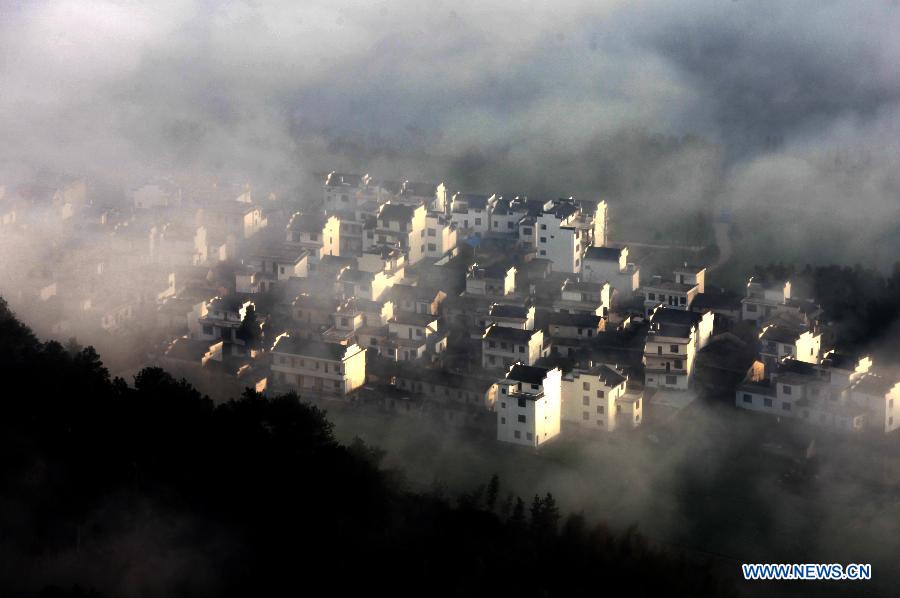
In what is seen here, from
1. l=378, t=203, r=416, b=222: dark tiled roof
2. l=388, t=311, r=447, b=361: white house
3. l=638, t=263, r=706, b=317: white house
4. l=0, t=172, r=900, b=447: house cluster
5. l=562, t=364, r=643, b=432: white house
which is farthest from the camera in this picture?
l=378, t=203, r=416, b=222: dark tiled roof

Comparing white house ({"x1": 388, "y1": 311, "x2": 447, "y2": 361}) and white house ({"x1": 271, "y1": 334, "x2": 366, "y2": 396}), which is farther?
white house ({"x1": 388, "y1": 311, "x2": 447, "y2": 361})

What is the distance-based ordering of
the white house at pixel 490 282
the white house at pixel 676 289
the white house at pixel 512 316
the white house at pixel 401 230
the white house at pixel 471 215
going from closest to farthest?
the white house at pixel 512 316 < the white house at pixel 676 289 < the white house at pixel 490 282 < the white house at pixel 401 230 < the white house at pixel 471 215

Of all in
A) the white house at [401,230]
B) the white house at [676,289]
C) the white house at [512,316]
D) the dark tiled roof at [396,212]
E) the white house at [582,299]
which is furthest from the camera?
the dark tiled roof at [396,212]

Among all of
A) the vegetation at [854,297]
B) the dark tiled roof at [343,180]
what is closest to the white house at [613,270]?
the vegetation at [854,297]

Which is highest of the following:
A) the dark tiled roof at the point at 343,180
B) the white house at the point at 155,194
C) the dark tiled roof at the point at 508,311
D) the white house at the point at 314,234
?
the dark tiled roof at the point at 343,180

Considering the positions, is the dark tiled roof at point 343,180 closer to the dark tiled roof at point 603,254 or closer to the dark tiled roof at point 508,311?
the dark tiled roof at point 603,254

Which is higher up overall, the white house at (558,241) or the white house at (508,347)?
the white house at (558,241)

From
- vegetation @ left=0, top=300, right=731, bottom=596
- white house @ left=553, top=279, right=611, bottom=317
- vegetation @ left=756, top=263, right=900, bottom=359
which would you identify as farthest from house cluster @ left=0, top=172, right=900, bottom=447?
vegetation @ left=0, top=300, right=731, bottom=596

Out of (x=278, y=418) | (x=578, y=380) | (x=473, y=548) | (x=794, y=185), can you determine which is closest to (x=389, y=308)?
(x=578, y=380)

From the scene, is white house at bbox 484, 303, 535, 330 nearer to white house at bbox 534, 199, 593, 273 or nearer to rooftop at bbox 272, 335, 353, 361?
rooftop at bbox 272, 335, 353, 361
